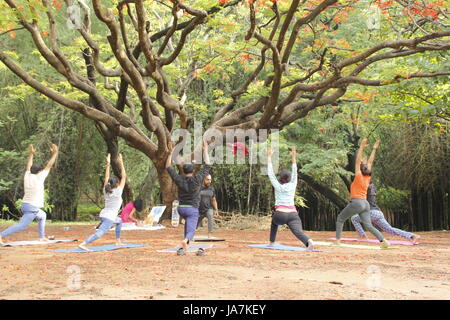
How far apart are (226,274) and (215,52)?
1072cm

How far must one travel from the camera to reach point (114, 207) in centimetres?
882

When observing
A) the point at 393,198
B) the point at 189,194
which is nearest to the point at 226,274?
the point at 189,194

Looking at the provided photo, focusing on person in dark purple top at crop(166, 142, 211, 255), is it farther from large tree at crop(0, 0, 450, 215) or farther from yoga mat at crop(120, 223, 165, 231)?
yoga mat at crop(120, 223, 165, 231)

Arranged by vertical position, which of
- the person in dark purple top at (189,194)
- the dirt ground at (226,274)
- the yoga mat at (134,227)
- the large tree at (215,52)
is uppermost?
the large tree at (215,52)

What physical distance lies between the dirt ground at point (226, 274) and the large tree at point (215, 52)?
4.91 metres

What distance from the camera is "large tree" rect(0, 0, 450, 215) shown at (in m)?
11.5

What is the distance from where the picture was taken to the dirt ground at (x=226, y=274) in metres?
4.89

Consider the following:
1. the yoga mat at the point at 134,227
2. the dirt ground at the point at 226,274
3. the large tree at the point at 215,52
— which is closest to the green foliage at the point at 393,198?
the large tree at the point at 215,52

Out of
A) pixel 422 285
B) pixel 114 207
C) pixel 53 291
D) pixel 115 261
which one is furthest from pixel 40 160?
pixel 422 285

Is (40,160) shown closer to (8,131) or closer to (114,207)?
(8,131)

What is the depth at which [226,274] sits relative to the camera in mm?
6121

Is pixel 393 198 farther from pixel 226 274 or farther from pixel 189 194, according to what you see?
pixel 226 274

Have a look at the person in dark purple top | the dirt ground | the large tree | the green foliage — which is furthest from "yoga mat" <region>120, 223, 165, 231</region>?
the green foliage

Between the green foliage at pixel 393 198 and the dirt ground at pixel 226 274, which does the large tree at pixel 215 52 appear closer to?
the green foliage at pixel 393 198
